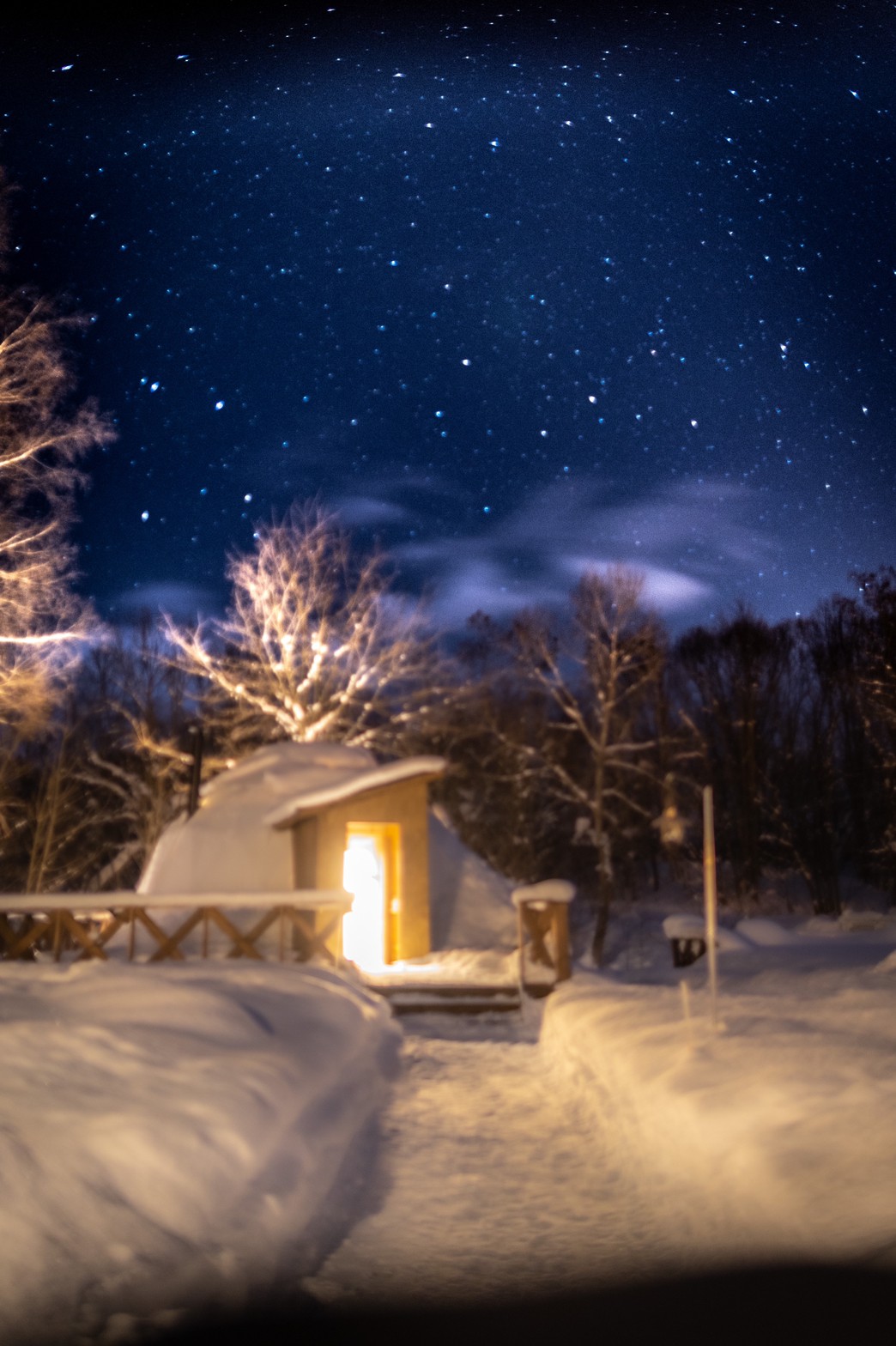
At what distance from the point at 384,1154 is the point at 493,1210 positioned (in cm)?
→ 118

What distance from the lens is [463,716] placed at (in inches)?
1256

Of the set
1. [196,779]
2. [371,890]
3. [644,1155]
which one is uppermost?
[196,779]

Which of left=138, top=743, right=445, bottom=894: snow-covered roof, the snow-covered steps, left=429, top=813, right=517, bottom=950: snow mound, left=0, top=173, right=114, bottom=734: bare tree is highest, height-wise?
left=0, top=173, right=114, bottom=734: bare tree

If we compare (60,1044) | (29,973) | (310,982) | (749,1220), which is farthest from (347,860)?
(749,1220)

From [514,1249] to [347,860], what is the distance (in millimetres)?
13414

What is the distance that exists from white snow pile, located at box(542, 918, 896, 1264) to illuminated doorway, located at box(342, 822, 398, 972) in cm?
809

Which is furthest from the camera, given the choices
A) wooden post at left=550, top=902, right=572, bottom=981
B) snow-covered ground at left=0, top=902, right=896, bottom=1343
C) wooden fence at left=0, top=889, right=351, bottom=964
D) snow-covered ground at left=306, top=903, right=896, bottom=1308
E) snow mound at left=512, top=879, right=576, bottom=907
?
snow mound at left=512, top=879, right=576, bottom=907

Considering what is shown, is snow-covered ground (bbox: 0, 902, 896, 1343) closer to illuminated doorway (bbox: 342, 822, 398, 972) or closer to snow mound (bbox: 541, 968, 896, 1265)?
snow mound (bbox: 541, 968, 896, 1265)

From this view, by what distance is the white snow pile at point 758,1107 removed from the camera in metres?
3.68

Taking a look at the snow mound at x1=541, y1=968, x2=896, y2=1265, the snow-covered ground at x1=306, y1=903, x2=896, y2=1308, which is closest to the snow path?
the snow-covered ground at x1=306, y1=903, x2=896, y2=1308

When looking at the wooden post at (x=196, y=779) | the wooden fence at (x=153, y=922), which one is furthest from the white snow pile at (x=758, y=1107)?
the wooden post at (x=196, y=779)

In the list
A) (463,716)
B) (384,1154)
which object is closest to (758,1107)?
(384,1154)

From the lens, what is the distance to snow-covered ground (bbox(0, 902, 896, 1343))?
3387mm

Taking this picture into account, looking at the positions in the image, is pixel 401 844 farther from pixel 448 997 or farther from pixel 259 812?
pixel 448 997
